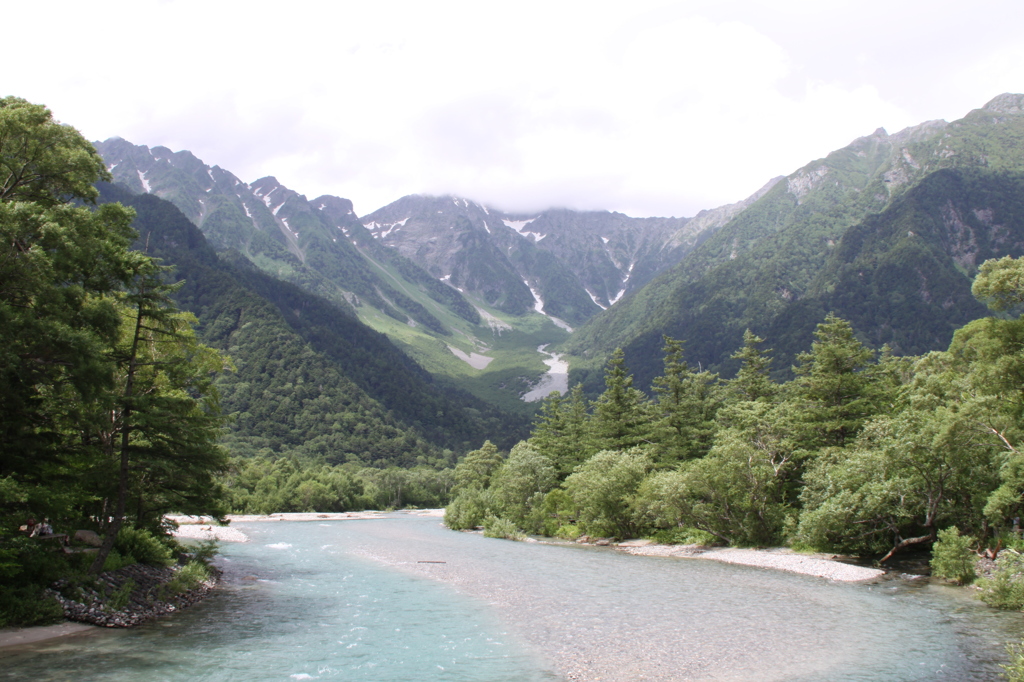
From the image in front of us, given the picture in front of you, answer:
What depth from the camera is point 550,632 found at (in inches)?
854

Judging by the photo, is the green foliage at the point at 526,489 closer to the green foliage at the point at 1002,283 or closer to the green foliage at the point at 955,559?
the green foliage at the point at 955,559

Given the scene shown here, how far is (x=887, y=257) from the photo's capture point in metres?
178

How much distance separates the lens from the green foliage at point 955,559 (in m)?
29.0

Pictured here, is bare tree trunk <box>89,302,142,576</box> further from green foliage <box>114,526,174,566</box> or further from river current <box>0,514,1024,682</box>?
green foliage <box>114,526,174,566</box>

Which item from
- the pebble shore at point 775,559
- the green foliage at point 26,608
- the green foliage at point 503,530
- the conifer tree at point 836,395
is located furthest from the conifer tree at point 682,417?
the green foliage at point 26,608

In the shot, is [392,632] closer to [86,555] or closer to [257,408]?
[86,555]

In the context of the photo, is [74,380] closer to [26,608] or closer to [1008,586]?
[26,608]

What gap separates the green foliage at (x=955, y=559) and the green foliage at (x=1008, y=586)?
15.9 feet

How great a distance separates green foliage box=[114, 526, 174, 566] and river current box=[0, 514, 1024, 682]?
3.47 m

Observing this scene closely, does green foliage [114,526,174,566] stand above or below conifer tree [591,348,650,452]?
below

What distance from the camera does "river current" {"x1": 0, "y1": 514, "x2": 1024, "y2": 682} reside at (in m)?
16.8

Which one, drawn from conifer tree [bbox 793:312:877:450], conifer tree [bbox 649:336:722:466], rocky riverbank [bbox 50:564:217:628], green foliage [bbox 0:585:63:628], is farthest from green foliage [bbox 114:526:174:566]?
conifer tree [bbox 793:312:877:450]

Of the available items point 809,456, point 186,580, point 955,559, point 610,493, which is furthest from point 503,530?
point 955,559

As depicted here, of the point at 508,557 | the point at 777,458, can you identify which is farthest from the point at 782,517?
the point at 508,557
